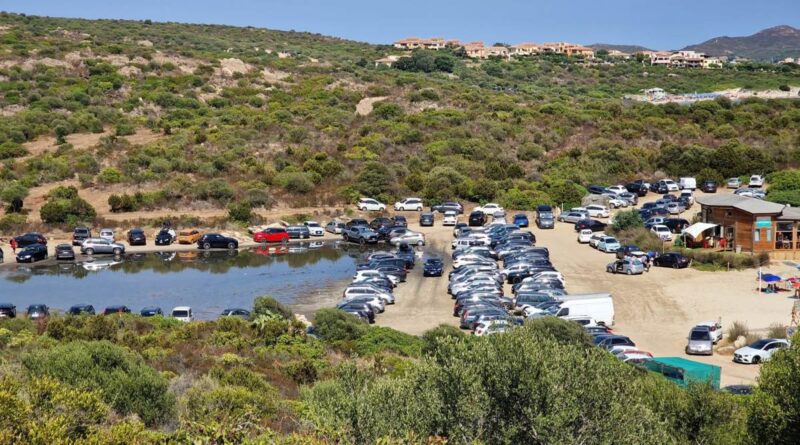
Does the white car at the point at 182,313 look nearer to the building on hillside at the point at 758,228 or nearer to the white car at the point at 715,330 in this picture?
the white car at the point at 715,330

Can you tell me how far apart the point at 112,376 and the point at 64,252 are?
33898 mm

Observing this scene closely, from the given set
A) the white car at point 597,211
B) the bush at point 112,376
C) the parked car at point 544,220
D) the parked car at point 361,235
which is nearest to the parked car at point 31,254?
the parked car at point 361,235

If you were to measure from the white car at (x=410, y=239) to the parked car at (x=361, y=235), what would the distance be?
4.86 ft

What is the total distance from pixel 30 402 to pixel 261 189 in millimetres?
49861

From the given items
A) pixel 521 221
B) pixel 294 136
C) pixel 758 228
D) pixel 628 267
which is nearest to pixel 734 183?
pixel 521 221

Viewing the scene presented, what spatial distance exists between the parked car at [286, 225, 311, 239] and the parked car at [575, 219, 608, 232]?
18.1 m

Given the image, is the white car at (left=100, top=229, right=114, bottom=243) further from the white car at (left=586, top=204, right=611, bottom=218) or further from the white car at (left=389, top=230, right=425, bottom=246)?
the white car at (left=586, top=204, right=611, bottom=218)

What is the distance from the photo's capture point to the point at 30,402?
10.9 m

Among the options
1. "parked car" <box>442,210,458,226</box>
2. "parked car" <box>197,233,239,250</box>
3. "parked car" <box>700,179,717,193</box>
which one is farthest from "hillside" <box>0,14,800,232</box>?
"parked car" <box>442,210,458,226</box>

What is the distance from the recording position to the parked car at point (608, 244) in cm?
4578

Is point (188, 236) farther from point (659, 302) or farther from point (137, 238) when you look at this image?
point (659, 302)

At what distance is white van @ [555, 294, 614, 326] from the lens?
3055 cm

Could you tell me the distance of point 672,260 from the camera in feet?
135

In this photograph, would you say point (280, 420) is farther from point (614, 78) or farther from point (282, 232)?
point (614, 78)
